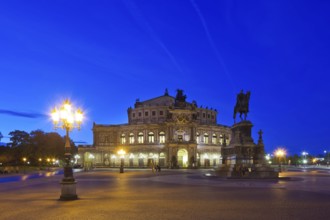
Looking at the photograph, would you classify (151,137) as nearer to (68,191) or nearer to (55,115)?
(55,115)

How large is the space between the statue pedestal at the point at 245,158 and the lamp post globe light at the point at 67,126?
838 inches

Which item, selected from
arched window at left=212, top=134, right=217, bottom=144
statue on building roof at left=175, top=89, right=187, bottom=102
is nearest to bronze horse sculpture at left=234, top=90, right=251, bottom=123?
statue on building roof at left=175, top=89, right=187, bottom=102

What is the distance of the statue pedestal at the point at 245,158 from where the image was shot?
3859 cm

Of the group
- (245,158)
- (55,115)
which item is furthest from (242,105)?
(55,115)

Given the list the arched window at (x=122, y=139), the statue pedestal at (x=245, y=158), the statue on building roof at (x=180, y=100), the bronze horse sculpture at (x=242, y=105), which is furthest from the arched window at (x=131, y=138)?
the bronze horse sculpture at (x=242, y=105)

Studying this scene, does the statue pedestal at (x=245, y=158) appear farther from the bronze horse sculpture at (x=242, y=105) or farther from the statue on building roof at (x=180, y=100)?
the statue on building roof at (x=180, y=100)

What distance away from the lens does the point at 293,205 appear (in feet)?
53.7

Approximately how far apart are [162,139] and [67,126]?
3513 inches

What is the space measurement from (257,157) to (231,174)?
4229 mm

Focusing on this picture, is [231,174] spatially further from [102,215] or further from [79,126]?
[102,215]

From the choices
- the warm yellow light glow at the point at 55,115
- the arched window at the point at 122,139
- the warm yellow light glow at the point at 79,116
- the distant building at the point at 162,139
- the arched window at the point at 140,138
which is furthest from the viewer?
the arched window at the point at 122,139

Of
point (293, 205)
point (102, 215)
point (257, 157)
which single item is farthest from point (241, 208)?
point (257, 157)

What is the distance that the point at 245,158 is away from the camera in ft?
133

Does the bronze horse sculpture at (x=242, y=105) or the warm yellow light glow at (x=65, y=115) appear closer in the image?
the warm yellow light glow at (x=65, y=115)
